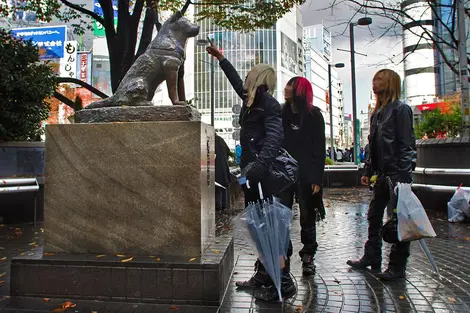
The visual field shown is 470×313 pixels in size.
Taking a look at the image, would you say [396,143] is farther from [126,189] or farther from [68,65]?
[68,65]

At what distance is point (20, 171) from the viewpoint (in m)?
7.62

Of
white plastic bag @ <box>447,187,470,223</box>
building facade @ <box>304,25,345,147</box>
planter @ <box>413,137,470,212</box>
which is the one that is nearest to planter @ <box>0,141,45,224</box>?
white plastic bag @ <box>447,187,470,223</box>

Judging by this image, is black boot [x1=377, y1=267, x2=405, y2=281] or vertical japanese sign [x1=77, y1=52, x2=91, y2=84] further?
vertical japanese sign [x1=77, y1=52, x2=91, y2=84]

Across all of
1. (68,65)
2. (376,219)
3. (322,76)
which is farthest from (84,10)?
(322,76)

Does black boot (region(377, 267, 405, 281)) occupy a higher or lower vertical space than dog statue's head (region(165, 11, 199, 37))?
lower

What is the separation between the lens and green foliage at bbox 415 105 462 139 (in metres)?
9.05

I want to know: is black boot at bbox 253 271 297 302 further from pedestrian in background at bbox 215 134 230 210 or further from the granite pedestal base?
pedestrian in background at bbox 215 134 230 210

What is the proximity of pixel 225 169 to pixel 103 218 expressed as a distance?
5.86 meters

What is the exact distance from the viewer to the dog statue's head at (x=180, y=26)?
405 centimetres

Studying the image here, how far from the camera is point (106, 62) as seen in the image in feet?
202

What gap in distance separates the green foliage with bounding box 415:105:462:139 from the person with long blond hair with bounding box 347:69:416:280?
590cm

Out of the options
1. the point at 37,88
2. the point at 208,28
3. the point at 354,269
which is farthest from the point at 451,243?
the point at 208,28

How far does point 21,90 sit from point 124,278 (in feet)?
19.6

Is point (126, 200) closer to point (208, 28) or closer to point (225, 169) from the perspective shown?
point (225, 169)
